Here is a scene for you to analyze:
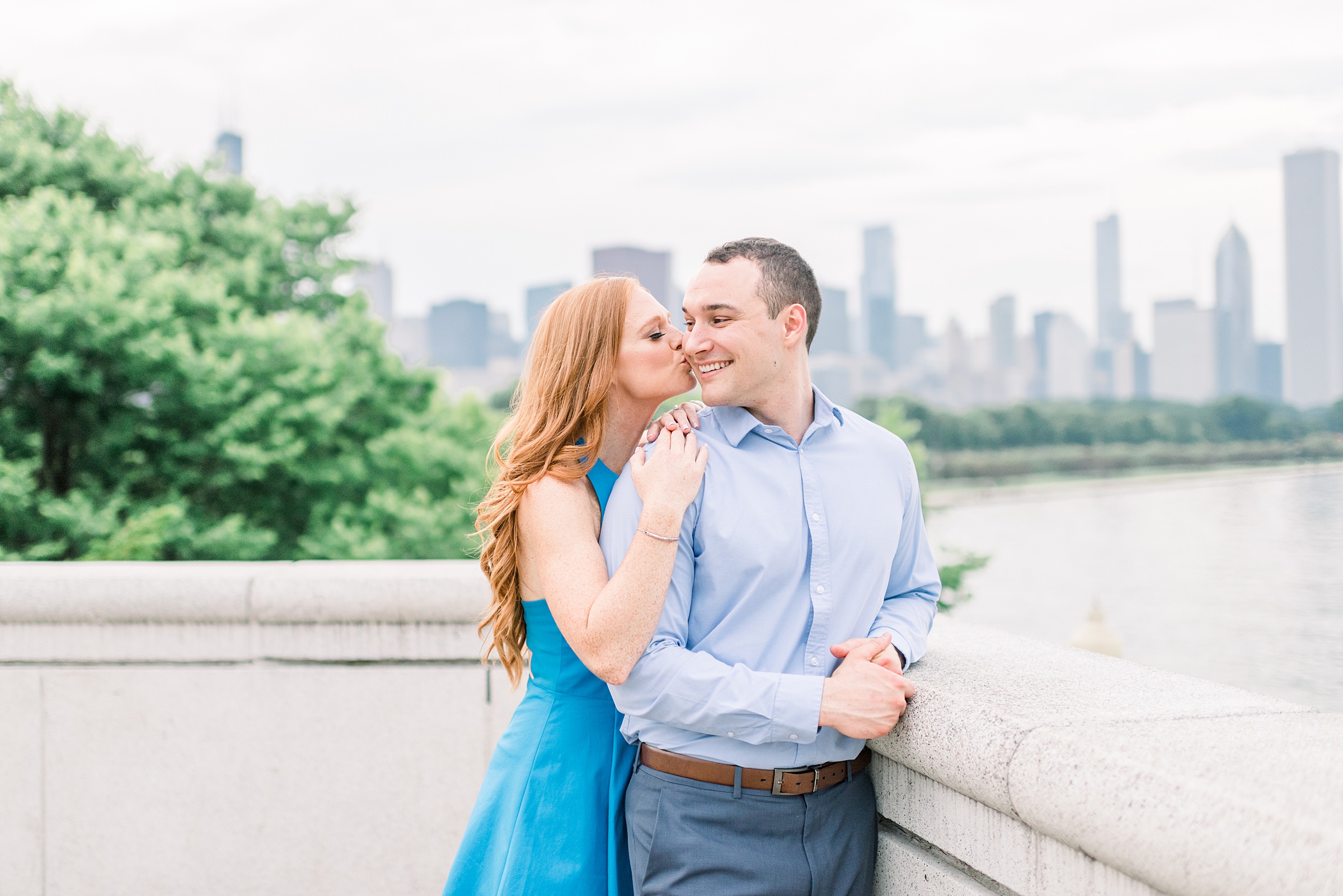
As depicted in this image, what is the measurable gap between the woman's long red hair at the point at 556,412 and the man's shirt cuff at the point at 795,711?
2.23 feet

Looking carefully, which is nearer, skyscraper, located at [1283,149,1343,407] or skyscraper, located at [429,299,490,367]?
skyscraper, located at [1283,149,1343,407]

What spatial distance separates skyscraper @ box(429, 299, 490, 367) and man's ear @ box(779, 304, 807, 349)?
249 feet

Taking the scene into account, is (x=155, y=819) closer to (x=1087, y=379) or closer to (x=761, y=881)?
(x=761, y=881)

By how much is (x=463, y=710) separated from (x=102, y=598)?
1316mm

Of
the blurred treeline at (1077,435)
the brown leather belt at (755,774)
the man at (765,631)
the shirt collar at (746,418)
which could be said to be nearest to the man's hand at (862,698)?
the man at (765,631)

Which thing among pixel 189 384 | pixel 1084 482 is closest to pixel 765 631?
pixel 189 384

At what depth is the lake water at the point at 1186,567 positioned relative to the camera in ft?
172

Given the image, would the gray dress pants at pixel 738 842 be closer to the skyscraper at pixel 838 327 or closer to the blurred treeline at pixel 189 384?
the blurred treeline at pixel 189 384

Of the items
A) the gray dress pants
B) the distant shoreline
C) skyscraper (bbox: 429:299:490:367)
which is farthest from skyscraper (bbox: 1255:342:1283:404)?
skyscraper (bbox: 429:299:490:367)

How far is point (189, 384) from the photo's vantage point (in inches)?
489

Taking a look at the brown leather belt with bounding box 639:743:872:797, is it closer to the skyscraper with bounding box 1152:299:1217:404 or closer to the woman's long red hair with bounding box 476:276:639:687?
the woman's long red hair with bounding box 476:276:639:687

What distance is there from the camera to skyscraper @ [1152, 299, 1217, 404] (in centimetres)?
6188

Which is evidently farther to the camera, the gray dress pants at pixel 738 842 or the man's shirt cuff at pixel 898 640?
the man's shirt cuff at pixel 898 640

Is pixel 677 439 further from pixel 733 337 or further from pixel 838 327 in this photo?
pixel 838 327
